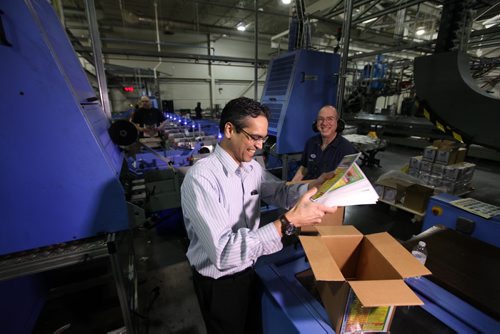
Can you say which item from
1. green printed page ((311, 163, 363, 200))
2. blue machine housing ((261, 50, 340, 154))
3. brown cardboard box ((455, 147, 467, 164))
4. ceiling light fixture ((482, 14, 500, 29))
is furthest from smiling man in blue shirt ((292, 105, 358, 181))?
ceiling light fixture ((482, 14, 500, 29))

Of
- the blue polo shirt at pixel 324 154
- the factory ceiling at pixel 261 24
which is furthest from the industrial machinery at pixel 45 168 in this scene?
the factory ceiling at pixel 261 24

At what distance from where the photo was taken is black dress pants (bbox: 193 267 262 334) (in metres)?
0.99

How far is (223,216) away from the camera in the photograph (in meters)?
0.81

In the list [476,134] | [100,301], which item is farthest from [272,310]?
[100,301]

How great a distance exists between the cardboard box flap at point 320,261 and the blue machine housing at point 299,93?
6.61ft

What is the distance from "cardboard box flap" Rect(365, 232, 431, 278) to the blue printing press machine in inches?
9.1

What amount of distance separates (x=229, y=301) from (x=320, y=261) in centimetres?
52

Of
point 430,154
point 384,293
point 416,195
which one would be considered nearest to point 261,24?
point 430,154

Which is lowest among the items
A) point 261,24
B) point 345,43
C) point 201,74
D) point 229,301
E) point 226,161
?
point 229,301

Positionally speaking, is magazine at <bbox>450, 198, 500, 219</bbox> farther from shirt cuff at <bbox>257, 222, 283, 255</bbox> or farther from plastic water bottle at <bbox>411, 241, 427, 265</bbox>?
shirt cuff at <bbox>257, 222, 283, 255</bbox>

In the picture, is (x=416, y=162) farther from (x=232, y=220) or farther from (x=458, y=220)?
(x=232, y=220)

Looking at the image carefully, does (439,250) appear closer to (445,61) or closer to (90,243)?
(445,61)

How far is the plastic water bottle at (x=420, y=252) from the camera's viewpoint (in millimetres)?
1013

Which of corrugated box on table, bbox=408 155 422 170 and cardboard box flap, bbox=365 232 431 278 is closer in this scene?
cardboard box flap, bbox=365 232 431 278
